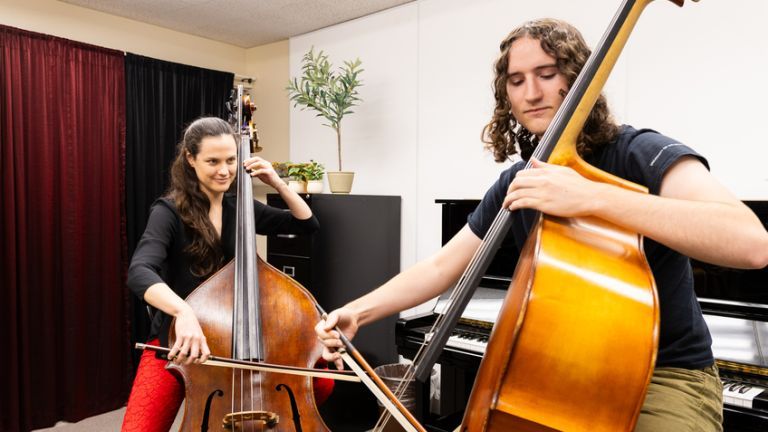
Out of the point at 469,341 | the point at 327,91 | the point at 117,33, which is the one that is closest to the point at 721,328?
the point at 469,341

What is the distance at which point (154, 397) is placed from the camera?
1809 mm

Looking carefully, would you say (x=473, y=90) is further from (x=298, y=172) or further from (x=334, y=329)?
(x=334, y=329)

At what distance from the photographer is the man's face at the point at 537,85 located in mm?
1117

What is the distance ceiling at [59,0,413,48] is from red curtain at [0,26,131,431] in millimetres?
349

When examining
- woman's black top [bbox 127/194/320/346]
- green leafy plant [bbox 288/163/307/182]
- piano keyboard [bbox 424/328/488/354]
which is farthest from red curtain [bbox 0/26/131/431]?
piano keyboard [bbox 424/328/488/354]

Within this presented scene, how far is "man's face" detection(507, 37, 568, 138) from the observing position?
3.67 feet

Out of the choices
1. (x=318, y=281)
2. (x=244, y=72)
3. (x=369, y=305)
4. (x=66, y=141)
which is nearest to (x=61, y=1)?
(x=66, y=141)

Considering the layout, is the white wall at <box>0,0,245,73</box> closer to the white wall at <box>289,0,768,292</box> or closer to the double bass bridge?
the white wall at <box>289,0,768,292</box>

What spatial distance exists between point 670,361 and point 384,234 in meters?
2.46

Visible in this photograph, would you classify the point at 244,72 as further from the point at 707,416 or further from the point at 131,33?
the point at 707,416

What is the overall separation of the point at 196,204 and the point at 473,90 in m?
1.72

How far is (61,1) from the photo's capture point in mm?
3416

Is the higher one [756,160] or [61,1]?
[61,1]

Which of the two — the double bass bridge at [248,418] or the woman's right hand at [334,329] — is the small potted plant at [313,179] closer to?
the double bass bridge at [248,418]
